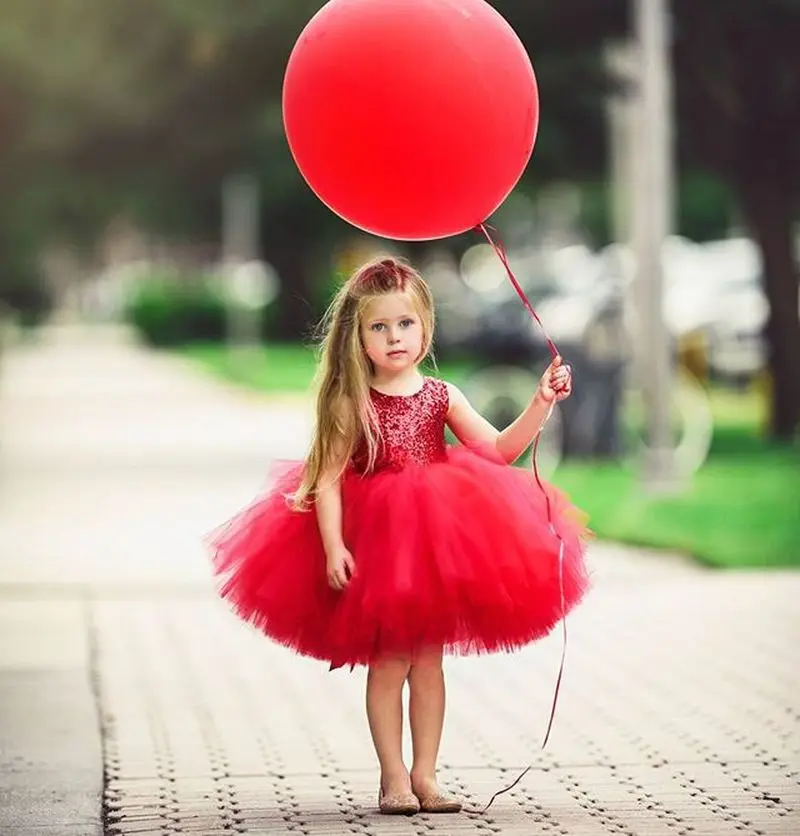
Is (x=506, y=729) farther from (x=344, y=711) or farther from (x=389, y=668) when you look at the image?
(x=389, y=668)

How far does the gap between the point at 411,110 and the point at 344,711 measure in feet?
9.16

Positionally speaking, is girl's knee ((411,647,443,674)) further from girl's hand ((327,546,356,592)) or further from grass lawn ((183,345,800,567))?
grass lawn ((183,345,800,567))

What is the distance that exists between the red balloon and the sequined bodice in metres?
0.44

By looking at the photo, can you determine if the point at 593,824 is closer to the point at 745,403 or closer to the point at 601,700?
the point at 601,700

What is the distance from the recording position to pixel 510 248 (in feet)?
252

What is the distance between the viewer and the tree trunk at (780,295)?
70.3 ft

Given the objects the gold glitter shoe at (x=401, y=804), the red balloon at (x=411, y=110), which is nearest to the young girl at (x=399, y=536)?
the gold glitter shoe at (x=401, y=804)

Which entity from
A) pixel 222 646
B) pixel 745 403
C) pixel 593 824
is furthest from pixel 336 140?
pixel 745 403

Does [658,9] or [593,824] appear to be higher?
[658,9]

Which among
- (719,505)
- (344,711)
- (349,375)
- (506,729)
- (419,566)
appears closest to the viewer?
(419,566)

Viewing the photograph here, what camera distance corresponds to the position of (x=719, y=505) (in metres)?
15.6

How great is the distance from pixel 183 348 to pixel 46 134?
25794mm

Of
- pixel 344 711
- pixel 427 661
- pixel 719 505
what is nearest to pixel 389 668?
pixel 427 661

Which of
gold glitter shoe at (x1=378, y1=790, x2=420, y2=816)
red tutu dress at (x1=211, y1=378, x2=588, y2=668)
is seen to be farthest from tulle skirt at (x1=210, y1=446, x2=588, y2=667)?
gold glitter shoe at (x1=378, y1=790, x2=420, y2=816)
